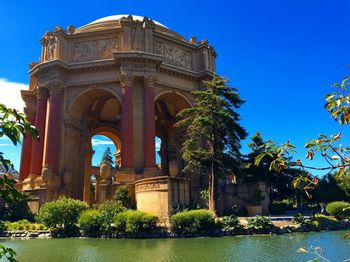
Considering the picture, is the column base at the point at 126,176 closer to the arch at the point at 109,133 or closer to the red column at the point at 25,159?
the red column at the point at 25,159

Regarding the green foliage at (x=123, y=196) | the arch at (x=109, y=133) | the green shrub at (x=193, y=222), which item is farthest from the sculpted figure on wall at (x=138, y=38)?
the green shrub at (x=193, y=222)

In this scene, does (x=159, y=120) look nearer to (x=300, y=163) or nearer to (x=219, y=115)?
(x=219, y=115)

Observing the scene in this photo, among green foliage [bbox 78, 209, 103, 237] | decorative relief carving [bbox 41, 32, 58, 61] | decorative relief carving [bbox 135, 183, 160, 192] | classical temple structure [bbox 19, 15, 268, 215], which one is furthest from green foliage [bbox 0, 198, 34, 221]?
decorative relief carving [bbox 41, 32, 58, 61]

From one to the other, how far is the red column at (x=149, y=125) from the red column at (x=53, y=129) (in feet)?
26.0

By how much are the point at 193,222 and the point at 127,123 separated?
13981mm

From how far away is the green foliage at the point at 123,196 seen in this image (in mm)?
22803

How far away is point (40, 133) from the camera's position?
31.4 m

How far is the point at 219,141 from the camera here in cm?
2145

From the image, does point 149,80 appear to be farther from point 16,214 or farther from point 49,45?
point 16,214

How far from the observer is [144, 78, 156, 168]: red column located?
27.8 metres

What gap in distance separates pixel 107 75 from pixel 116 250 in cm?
2118

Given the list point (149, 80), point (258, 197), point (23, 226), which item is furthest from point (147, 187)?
point (149, 80)

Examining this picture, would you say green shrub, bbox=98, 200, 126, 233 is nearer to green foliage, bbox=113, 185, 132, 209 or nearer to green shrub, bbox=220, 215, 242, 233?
green foliage, bbox=113, 185, 132, 209

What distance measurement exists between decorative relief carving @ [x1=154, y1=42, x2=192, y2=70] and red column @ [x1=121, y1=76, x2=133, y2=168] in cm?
521
